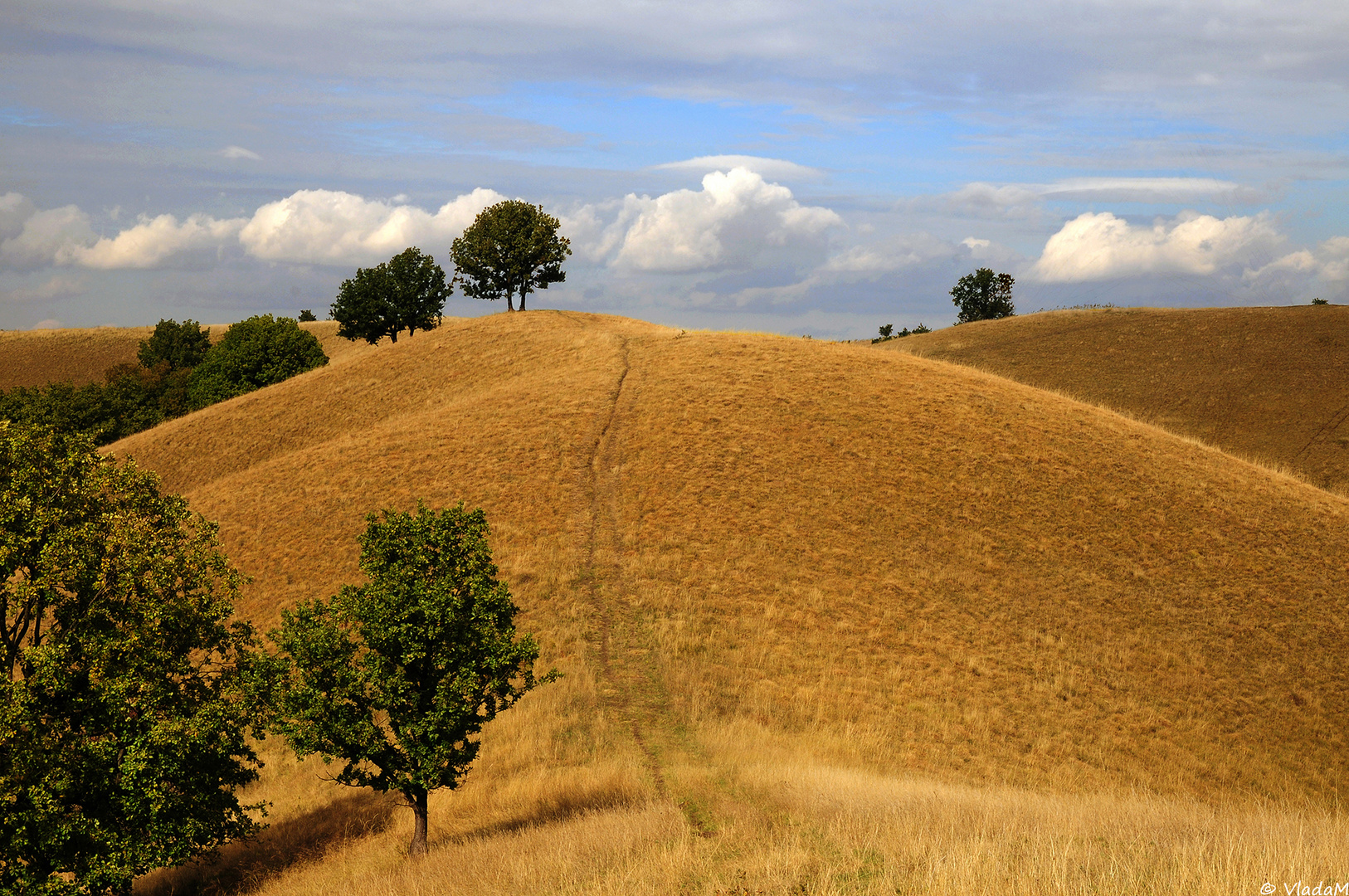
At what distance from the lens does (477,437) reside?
150 ft

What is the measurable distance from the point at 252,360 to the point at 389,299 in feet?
48.6

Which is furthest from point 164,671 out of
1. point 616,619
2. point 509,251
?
point 509,251

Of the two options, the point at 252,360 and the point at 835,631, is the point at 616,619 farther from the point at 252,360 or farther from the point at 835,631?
the point at 252,360

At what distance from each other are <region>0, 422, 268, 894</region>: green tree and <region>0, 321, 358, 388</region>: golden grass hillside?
4652 inches

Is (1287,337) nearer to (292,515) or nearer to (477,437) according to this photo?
(477,437)

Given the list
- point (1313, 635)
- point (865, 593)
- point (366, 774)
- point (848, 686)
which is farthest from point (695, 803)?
point (1313, 635)

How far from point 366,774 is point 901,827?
12.4 meters

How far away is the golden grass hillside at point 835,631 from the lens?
15.0m

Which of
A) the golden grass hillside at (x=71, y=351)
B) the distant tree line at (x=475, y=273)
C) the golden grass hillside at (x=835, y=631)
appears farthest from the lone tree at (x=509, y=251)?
the golden grass hillside at (x=71, y=351)

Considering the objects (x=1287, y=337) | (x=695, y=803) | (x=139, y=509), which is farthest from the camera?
(x=1287, y=337)

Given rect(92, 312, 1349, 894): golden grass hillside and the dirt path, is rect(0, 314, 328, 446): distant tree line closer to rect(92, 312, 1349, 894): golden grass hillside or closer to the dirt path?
rect(92, 312, 1349, 894): golden grass hillside

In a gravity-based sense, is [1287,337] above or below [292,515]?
above

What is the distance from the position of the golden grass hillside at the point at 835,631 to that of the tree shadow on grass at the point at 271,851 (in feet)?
0.39

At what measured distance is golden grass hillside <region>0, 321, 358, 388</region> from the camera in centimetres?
12862
